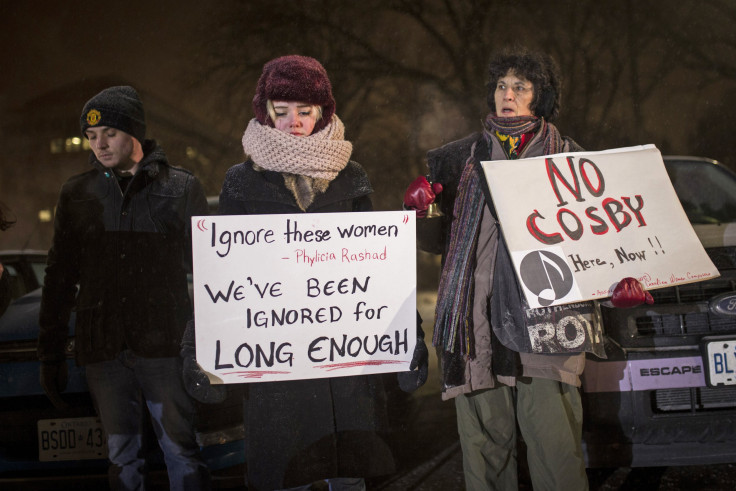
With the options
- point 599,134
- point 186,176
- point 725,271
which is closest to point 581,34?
point 599,134

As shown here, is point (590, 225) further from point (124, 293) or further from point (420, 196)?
point (124, 293)

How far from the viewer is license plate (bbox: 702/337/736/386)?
2.62 metres

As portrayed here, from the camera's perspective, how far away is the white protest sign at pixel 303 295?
2.04 meters

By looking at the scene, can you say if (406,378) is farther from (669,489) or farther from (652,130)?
(652,130)

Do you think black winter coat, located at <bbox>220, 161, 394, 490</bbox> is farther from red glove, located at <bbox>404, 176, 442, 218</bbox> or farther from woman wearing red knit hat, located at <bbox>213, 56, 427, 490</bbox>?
red glove, located at <bbox>404, 176, 442, 218</bbox>

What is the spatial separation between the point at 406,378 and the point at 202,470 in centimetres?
111

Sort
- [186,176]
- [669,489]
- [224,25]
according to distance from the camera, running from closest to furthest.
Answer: [186,176] < [669,489] < [224,25]

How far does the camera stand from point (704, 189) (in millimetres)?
3889

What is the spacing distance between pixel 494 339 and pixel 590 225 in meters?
0.57

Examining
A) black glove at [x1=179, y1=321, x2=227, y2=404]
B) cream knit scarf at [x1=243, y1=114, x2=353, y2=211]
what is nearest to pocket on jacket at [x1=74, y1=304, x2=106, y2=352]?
black glove at [x1=179, y1=321, x2=227, y2=404]

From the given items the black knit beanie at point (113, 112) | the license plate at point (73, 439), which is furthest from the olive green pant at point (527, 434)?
the black knit beanie at point (113, 112)

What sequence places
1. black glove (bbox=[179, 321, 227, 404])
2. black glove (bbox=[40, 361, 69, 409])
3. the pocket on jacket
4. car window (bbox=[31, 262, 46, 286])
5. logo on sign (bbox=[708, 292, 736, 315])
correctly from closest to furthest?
black glove (bbox=[179, 321, 227, 404]) → the pocket on jacket → black glove (bbox=[40, 361, 69, 409]) → logo on sign (bbox=[708, 292, 736, 315]) → car window (bbox=[31, 262, 46, 286])

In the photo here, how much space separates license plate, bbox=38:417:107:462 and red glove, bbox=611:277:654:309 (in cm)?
239

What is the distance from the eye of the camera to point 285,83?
2090 mm
